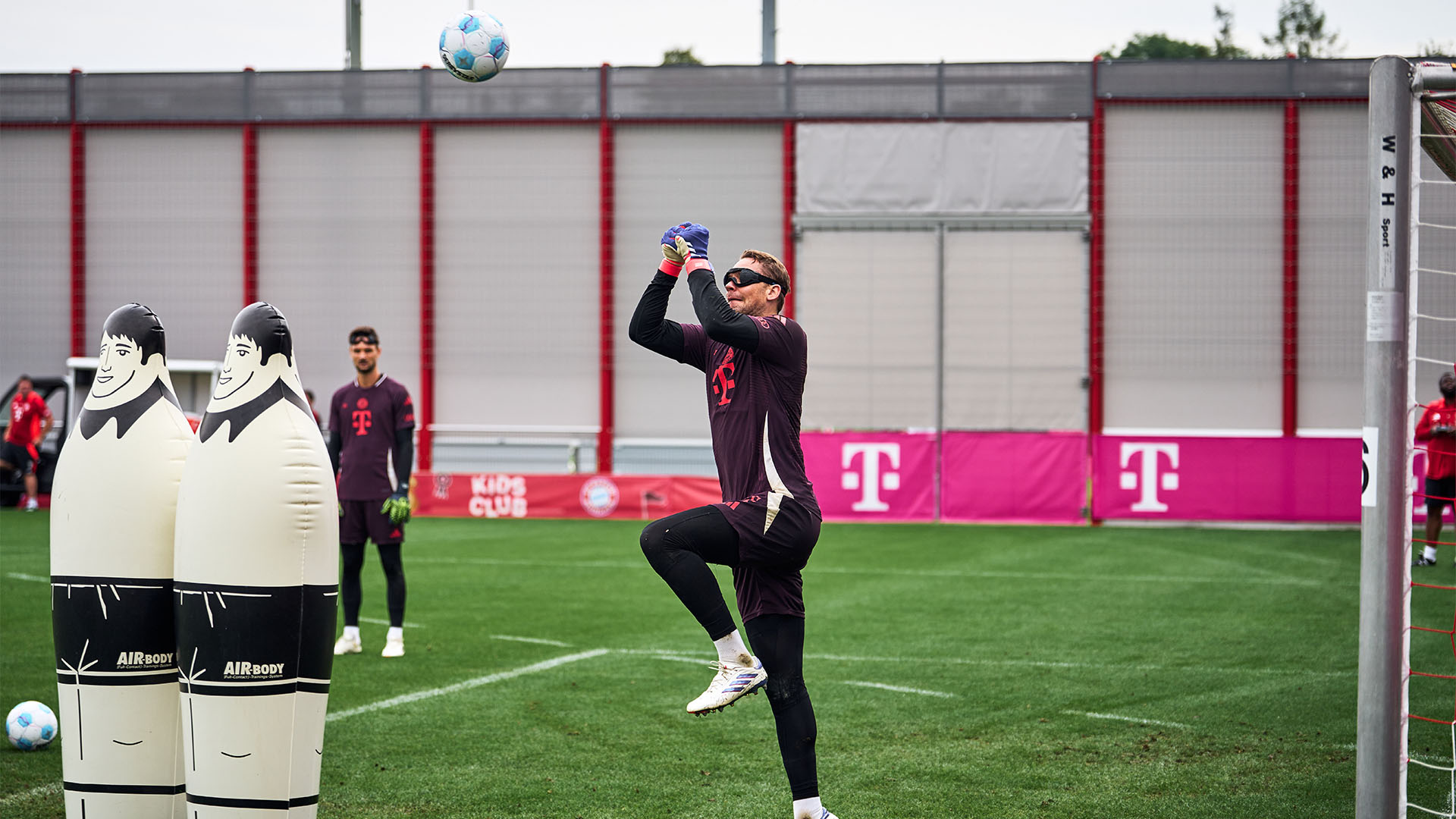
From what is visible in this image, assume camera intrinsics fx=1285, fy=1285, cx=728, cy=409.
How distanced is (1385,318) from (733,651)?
8.61 feet

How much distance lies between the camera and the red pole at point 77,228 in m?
26.4

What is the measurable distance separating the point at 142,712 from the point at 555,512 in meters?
17.4

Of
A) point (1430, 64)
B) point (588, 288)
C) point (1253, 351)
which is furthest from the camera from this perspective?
point (588, 288)

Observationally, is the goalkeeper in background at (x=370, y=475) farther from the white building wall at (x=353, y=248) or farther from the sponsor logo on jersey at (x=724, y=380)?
the white building wall at (x=353, y=248)

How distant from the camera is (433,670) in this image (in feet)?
28.3

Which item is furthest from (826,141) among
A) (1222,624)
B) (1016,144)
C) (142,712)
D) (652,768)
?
(142,712)

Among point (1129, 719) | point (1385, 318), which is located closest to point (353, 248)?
point (1129, 719)

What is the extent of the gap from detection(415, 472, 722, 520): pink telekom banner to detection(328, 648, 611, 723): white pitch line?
36.8ft

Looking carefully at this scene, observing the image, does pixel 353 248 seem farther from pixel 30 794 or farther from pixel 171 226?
pixel 30 794

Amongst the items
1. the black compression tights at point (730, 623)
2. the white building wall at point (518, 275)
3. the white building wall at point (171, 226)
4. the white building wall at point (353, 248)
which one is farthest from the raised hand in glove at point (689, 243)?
the white building wall at point (171, 226)

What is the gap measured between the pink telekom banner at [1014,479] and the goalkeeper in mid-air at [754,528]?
1615 centimetres

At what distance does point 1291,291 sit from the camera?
2403cm

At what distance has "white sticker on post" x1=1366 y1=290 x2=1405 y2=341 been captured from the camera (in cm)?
444

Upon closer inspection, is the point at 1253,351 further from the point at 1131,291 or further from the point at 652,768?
the point at 652,768
